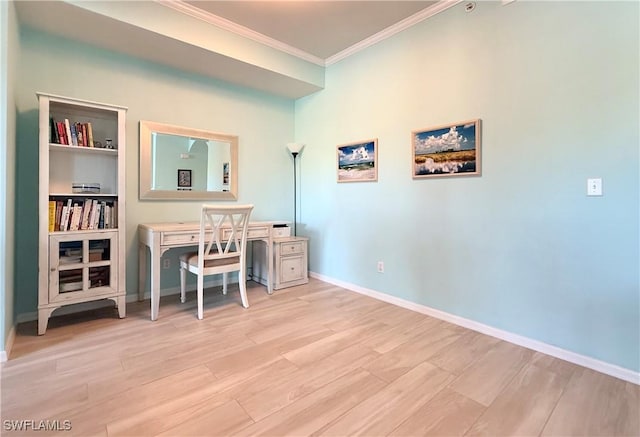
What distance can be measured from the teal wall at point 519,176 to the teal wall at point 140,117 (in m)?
1.28

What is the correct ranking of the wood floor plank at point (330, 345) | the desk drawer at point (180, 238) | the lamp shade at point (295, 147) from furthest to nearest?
the lamp shade at point (295, 147)
the desk drawer at point (180, 238)
the wood floor plank at point (330, 345)

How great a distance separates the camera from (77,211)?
242 cm

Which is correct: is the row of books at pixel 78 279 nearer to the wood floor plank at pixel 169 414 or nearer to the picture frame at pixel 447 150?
the wood floor plank at pixel 169 414

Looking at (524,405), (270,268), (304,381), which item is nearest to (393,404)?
(304,381)

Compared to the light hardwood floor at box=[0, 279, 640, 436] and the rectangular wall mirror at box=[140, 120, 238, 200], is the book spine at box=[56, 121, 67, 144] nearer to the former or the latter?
the rectangular wall mirror at box=[140, 120, 238, 200]

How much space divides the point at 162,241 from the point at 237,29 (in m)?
2.07

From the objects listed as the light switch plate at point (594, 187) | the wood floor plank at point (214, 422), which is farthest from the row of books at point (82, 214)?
the light switch plate at point (594, 187)

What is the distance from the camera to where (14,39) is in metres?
2.11

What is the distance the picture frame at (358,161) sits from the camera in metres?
3.15

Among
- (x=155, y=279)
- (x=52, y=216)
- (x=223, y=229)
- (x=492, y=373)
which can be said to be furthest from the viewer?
(x=223, y=229)

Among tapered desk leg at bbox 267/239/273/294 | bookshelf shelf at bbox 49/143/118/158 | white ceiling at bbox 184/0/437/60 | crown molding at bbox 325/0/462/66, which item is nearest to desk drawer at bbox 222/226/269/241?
tapered desk leg at bbox 267/239/273/294

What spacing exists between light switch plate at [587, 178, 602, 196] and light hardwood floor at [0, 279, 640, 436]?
106cm

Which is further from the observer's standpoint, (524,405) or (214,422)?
(524,405)

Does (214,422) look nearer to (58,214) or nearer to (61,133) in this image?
(58,214)
